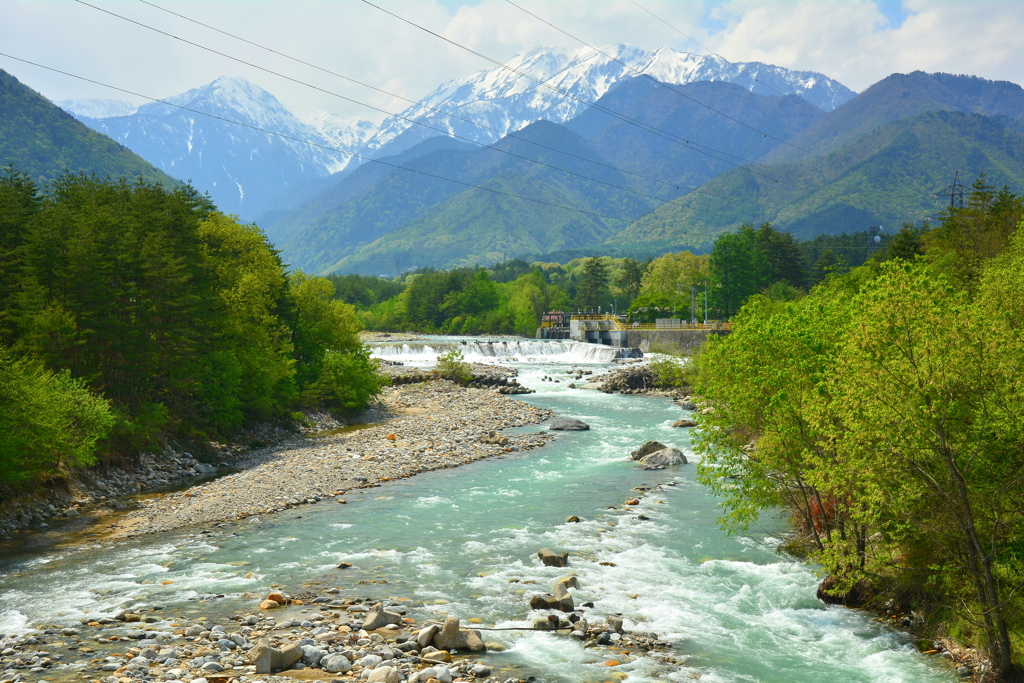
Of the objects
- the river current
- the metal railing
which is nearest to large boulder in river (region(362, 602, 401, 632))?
the river current

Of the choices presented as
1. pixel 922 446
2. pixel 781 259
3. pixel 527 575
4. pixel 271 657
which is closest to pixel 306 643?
pixel 271 657

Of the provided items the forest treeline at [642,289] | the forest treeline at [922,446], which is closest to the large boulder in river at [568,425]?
the forest treeline at [922,446]

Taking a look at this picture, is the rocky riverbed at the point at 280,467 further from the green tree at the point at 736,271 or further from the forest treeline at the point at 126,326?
the green tree at the point at 736,271

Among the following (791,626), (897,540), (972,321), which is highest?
(972,321)

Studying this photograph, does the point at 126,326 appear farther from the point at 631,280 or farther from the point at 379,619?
the point at 631,280

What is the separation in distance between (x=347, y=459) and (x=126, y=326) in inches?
454

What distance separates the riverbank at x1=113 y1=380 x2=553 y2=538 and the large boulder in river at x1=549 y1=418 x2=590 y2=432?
202 centimetres

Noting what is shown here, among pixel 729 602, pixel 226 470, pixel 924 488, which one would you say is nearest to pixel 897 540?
pixel 924 488

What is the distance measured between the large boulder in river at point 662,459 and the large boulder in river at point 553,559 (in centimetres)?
1459

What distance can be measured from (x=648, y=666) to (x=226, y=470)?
24542mm

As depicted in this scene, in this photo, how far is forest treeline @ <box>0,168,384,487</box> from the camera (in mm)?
24312

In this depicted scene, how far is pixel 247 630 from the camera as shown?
559 inches

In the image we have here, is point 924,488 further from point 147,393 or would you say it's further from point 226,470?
point 147,393

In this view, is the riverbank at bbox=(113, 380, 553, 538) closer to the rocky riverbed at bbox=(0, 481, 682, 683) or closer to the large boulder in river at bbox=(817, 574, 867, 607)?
the rocky riverbed at bbox=(0, 481, 682, 683)
